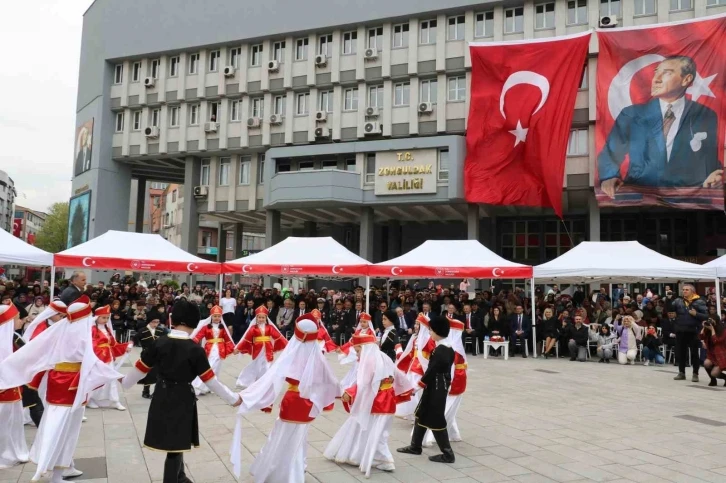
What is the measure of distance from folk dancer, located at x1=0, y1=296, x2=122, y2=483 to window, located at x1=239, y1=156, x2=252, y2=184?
3233 centimetres

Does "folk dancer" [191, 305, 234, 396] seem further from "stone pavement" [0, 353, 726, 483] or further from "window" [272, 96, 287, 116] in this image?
"window" [272, 96, 287, 116]

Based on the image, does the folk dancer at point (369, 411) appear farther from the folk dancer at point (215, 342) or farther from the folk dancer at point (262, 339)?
the folk dancer at point (215, 342)

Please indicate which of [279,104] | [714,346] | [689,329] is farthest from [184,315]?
[279,104]

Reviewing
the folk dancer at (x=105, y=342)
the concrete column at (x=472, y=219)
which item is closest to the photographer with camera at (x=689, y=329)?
the folk dancer at (x=105, y=342)

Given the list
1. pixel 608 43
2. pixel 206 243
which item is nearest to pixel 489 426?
pixel 608 43

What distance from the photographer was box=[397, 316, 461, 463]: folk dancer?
21.7 feet

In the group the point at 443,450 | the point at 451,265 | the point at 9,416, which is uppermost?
the point at 451,265

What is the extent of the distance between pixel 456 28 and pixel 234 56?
14482 mm

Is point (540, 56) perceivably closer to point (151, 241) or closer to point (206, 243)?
point (151, 241)

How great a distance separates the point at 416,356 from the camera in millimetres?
7695

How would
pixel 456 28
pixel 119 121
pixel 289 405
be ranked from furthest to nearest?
1. pixel 119 121
2. pixel 456 28
3. pixel 289 405

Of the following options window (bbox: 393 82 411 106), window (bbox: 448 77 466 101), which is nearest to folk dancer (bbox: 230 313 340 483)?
window (bbox: 448 77 466 101)

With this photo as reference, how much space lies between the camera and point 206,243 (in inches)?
2950

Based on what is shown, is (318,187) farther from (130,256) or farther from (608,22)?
(608,22)
